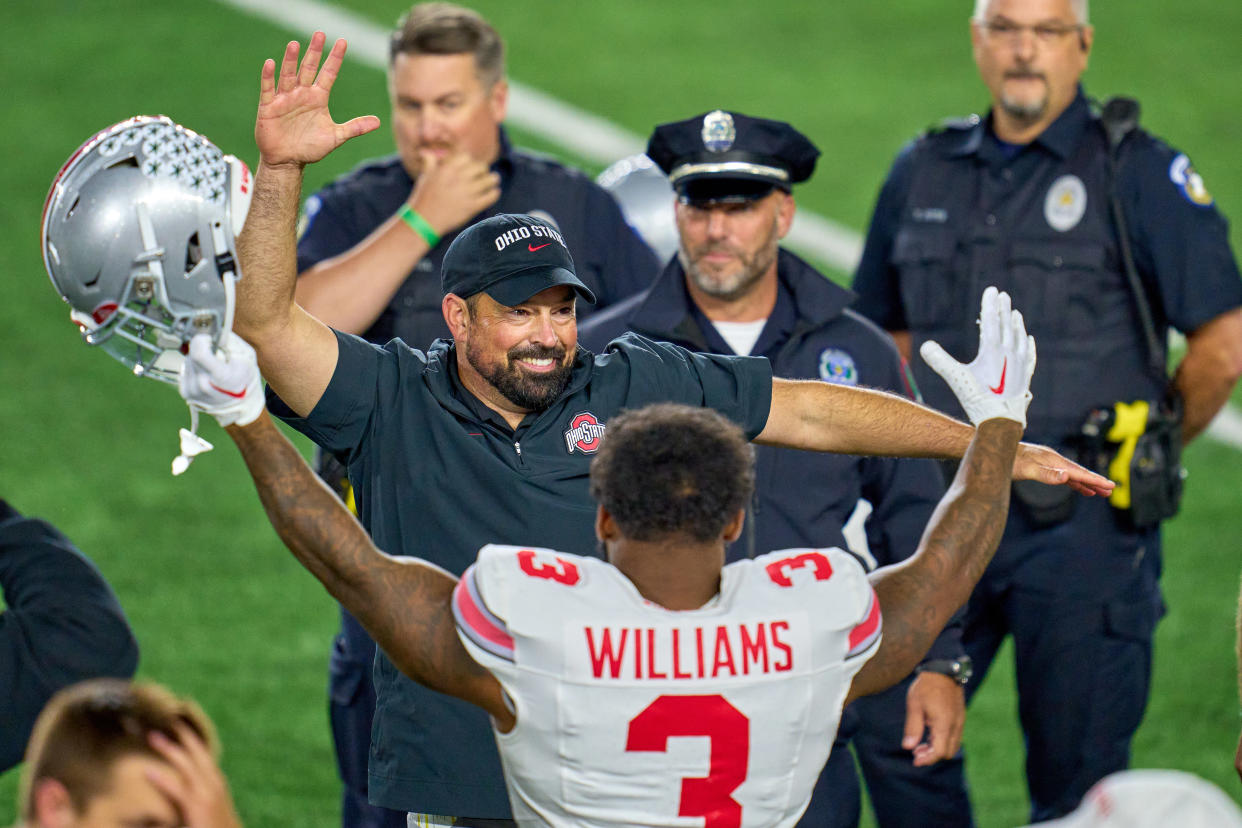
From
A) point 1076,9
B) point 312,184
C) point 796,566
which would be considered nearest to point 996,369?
point 796,566

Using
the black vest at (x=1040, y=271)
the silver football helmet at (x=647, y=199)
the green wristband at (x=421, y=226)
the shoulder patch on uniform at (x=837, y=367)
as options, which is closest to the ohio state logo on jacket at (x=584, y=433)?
the shoulder patch on uniform at (x=837, y=367)

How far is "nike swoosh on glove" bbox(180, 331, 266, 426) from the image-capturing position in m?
2.88

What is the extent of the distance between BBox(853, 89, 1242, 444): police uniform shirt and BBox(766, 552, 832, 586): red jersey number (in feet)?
7.92

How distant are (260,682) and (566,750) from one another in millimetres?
4202

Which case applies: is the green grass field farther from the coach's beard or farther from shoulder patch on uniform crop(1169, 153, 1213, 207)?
the coach's beard

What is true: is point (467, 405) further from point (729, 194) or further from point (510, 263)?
point (729, 194)

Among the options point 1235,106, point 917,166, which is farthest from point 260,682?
point 1235,106

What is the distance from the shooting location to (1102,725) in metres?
5.17

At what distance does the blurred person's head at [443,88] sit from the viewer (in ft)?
17.8

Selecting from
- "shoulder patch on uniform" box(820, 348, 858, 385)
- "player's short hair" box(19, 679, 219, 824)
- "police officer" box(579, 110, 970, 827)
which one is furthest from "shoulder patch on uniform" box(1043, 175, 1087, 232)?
"player's short hair" box(19, 679, 219, 824)

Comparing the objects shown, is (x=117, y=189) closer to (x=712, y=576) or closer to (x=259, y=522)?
(x=712, y=576)

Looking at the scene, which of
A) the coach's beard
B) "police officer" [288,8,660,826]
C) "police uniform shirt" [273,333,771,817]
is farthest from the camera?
"police officer" [288,8,660,826]

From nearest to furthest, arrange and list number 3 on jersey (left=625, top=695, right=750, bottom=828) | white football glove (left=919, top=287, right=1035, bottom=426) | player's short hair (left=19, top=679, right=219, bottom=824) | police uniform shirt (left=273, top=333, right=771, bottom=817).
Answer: player's short hair (left=19, top=679, right=219, bottom=824) < number 3 on jersey (left=625, top=695, right=750, bottom=828) < white football glove (left=919, top=287, right=1035, bottom=426) < police uniform shirt (left=273, top=333, right=771, bottom=817)

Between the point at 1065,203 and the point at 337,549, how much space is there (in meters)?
3.19
